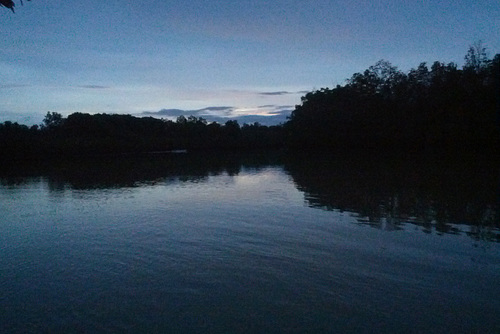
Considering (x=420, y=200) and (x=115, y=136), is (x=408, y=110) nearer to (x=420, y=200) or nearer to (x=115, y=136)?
(x=420, y=200)

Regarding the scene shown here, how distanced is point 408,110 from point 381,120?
18.7ft

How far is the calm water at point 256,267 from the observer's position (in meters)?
6.94

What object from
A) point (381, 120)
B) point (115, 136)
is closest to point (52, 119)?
point (115, 136)

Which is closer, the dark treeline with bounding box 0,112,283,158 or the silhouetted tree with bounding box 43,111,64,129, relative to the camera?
the dark treeline with bounding box 0,112,283,158

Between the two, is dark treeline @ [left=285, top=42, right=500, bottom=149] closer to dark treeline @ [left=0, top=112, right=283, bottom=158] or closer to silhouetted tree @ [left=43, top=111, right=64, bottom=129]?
dark treeline @ [left=0, top=112, right=283, bottom=158]

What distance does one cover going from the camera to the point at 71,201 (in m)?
20.8

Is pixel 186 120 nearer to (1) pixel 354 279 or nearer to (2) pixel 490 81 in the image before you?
(2) pixel 490 81

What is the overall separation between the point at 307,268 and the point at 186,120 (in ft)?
476

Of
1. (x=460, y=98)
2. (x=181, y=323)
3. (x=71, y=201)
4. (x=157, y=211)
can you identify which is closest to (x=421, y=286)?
(x=181, y=323)

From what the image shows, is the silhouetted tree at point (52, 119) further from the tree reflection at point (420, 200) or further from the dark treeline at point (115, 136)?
the tree reflection at point (420, 200)

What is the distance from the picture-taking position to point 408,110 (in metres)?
59.3

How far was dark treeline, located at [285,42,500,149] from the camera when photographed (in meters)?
48.8

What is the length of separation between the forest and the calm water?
3607cm

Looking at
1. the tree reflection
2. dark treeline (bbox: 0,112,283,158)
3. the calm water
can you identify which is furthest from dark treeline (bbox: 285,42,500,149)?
the calm water
